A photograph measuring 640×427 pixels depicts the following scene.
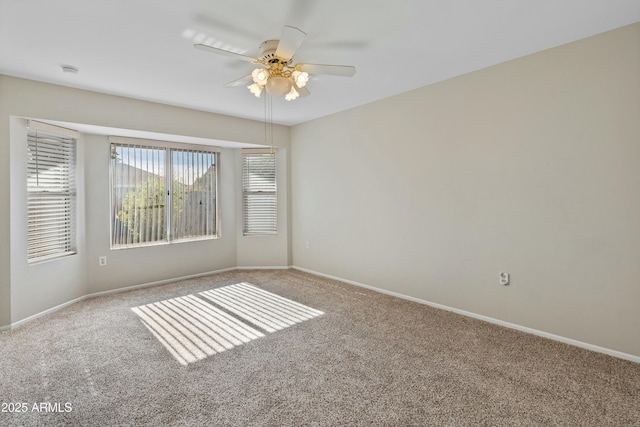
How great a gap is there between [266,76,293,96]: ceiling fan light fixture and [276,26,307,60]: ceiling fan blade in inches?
6.9

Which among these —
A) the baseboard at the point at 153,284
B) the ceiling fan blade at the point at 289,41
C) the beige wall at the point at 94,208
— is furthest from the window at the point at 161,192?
the ceiling fan blade at the point at 289,41

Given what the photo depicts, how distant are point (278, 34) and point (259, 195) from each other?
3.43 meters

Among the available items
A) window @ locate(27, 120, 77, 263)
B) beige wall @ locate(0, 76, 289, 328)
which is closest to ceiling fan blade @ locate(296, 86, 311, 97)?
beige wall @ locate(0, 76, 289, 328)

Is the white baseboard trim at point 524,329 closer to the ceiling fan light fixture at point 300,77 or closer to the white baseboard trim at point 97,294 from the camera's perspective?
the white baseboard trim at point 97,294

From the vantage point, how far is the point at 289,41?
2.10m

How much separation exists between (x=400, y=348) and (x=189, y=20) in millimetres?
3017

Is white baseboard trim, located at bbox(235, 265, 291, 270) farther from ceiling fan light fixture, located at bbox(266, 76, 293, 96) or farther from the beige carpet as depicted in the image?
ceiling fan light fixture, located at bbox(266, 76, 293, 96)

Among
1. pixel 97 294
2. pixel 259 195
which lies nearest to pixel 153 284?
pixel 97 294

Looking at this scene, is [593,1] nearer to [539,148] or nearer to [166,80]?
[539,148]

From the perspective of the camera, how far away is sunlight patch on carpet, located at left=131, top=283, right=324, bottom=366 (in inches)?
110

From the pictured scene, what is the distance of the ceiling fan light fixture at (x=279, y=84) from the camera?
2.48 meters

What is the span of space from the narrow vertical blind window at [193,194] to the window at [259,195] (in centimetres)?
53

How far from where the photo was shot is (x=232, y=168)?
5492 millimetres

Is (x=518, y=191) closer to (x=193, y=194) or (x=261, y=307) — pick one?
(x=261, y=307)
